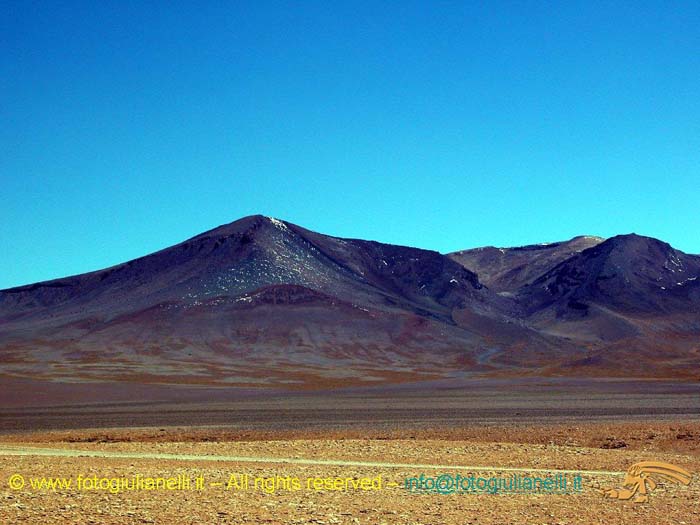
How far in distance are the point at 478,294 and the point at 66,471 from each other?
15252 centimetres

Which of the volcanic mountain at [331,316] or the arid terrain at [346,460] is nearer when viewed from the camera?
the arid terrain at [346,460]

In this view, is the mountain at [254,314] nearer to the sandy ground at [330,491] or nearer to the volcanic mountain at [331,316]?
the volcanic mountain at [331,316]

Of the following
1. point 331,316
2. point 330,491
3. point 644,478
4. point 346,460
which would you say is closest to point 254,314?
point 331,316

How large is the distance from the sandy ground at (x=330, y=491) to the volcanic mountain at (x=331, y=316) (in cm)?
4767

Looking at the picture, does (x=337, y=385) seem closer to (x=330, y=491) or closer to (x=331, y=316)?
(x=331, y=316)

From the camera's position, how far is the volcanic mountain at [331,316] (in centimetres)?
9000

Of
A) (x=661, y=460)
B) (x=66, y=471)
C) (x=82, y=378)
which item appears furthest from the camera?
(x=82, y=378)

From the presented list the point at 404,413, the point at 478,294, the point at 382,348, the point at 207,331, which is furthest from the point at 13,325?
the point at 404,413

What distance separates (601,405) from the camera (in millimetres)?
42250

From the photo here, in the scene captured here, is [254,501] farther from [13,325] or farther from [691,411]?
A: [13,325]

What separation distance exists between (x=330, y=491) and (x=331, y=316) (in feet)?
349

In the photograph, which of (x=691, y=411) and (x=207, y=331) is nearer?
(x=691, y=411)

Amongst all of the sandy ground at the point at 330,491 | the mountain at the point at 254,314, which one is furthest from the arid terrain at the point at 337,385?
the mountain at the point at 254,314

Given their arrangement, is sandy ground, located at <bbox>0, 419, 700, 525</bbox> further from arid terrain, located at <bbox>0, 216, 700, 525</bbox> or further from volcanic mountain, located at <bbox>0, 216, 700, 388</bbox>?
volcanic mountain, located at <bbox>0, 216, 700, 388</bbox>
